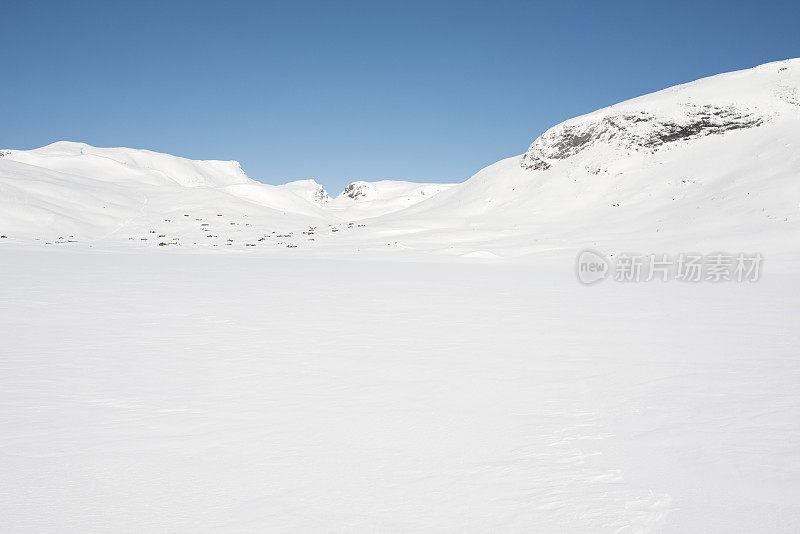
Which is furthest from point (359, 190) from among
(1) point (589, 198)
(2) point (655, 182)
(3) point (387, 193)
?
(2) point (655, 182)

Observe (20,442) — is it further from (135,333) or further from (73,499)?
(135,333)

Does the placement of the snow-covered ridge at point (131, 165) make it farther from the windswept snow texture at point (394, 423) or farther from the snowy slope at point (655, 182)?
the windswept snow texture at point (394, 423)

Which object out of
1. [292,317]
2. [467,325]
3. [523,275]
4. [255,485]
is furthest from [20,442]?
[523,275]

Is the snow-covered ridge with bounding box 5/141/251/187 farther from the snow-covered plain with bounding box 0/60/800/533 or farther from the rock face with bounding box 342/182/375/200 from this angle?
the snow-covered plain with bounding box 0/60/800/533

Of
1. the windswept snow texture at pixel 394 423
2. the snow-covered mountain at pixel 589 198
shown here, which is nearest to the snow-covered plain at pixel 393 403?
the windswept snow texture at pixel 394 423

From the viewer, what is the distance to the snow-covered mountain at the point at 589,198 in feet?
107

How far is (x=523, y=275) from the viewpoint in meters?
18.5

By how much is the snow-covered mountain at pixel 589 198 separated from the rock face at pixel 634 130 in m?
0.13

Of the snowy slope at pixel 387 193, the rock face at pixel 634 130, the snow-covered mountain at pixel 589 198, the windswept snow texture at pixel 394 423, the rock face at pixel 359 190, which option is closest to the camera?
the windswept snow texture at pixel 394 423

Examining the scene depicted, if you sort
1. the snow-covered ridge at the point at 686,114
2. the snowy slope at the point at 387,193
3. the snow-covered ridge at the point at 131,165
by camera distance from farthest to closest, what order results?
the snowy slope at the point at 387,193, the snow-covered ridge at the point at 131,165, the snow-covered ridge at the point at 686,114

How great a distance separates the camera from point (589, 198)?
46.4 m

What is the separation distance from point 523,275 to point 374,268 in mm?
6292

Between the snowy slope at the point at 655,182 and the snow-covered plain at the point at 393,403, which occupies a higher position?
the snowy slope at the point at 655,182

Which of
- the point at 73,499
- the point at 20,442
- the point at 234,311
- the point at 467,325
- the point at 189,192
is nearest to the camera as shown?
the point at 73,499
